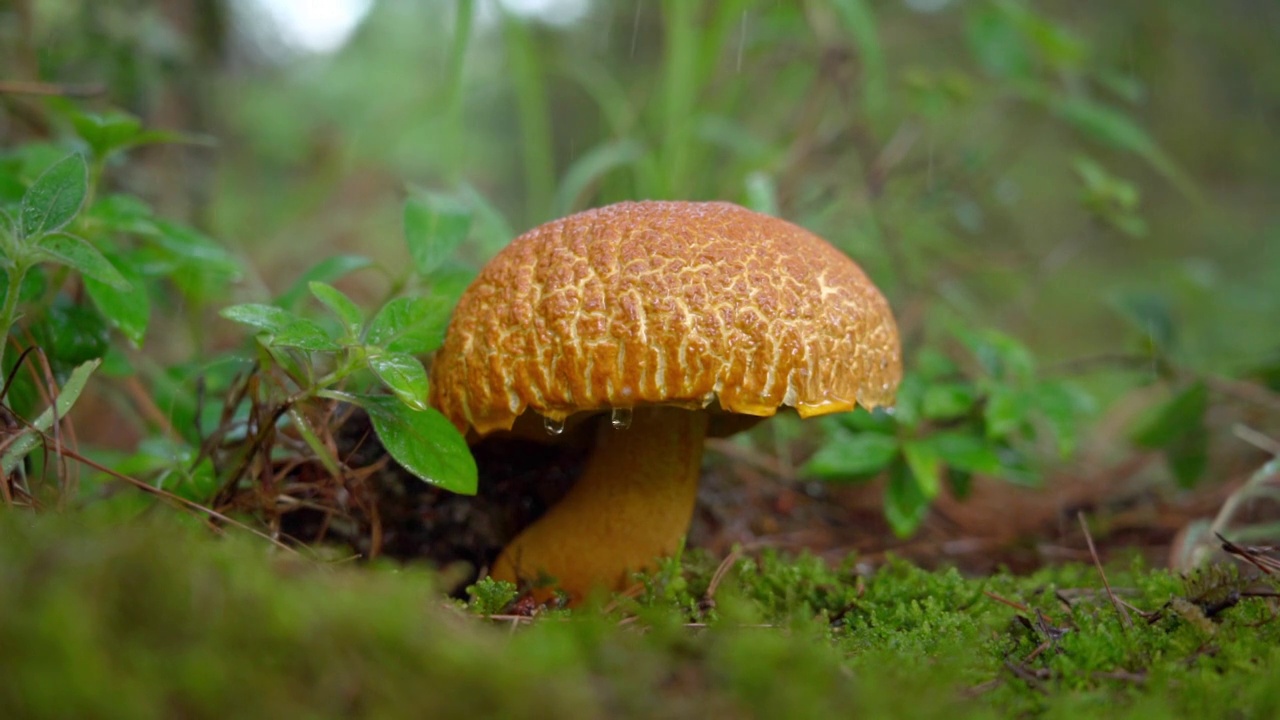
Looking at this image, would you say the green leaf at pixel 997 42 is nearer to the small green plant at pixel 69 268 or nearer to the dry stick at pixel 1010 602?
the dry stick at pixel 1010 602

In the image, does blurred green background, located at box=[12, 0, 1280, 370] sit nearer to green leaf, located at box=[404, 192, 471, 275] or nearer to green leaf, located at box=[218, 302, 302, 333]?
green leaf, located at box=[404, 192, 471, 275]

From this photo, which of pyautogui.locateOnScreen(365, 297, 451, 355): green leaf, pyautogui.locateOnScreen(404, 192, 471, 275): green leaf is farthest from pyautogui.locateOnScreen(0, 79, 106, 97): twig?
pyautogui.locateOnScreen(365, 297, 451, 355): green leaf

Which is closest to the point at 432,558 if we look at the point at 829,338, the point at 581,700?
the point at 829,338

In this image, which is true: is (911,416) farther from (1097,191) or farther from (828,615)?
(1097,191)

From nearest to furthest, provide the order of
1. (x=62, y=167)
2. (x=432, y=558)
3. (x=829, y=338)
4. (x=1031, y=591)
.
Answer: (x=62, y=167) < (x=829, y=338) < (x=1031, y=591) < (x=432, y=558)

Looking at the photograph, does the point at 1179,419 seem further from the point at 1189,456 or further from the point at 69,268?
the point at 69,268
